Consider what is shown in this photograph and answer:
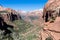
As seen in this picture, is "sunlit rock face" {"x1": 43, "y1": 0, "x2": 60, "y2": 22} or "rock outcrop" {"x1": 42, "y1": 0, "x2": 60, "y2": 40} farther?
"sunlit rock face" {"x1": 43, "y1": 0, "x2": 60, "y2": 22}

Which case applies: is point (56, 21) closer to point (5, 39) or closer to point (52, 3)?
point (52, 3)

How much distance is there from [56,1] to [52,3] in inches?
96.6

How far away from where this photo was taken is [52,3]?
68.2 metres

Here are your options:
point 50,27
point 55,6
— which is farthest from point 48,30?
point 55,6

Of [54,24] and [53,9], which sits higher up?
[53,9]

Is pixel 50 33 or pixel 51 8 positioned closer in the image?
pixel 50 33

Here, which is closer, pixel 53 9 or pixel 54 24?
pixel 54 24

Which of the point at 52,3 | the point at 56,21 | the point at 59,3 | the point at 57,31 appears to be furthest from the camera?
the point at 52,3

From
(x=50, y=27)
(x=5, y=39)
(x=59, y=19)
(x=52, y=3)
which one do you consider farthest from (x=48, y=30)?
(x=5, y=39)

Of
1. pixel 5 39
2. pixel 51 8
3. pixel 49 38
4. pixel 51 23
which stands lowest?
pixel 5 39

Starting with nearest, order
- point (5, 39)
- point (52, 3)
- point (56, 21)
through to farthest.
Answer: point (56, 21) < point (52, 3) < point (5, 39)

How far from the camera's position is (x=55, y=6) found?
63.5 m

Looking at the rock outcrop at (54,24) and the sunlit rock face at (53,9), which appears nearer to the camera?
the rock outcrop at (54,24)

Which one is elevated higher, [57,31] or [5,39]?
[57,31]
